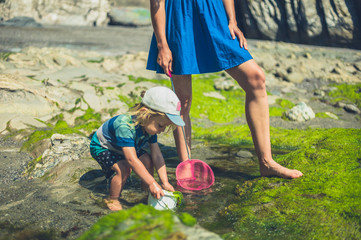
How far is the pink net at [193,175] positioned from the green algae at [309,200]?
293mm

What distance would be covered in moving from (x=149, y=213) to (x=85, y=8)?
53.0 feet

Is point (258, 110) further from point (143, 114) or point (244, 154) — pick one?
point (244, 154)

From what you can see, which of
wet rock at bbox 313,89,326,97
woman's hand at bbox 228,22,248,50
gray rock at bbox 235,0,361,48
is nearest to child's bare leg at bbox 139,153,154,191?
woman's hand at bbox 228,22,248,50

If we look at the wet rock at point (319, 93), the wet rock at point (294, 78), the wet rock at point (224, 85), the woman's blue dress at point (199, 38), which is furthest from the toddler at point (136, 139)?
the wet rock at point (294, 78)

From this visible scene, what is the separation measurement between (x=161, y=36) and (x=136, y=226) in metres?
1.87

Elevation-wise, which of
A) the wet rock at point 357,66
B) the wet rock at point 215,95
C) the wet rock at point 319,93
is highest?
the wet rock at point 215,95

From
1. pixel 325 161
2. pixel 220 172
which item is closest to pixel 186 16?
pixel 220 172

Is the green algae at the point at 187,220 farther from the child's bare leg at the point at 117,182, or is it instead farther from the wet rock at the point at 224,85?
the wet rock at the point at 224,85

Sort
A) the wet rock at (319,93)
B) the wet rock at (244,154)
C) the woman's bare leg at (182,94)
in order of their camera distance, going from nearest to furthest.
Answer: the woman's bare leg at (182,94) < the wet rock at (244,154) < the wet rock at (319,93)

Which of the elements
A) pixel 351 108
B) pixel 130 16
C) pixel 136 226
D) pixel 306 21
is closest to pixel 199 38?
pixel 136 226

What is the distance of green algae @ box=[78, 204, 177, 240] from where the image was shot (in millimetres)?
1555

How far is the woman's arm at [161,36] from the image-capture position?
304 cm

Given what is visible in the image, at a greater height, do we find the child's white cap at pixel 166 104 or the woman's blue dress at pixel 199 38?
the woman's blue dress at pixel 199 38

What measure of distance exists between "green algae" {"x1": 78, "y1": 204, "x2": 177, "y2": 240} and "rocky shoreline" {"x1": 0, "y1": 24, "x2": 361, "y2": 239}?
2.30 feet
